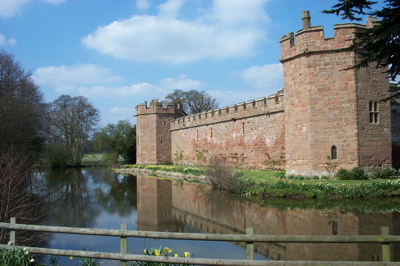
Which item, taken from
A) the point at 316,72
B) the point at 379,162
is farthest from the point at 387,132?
the point at 316,72

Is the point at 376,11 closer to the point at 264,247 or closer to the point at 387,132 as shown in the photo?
the point at 264,247

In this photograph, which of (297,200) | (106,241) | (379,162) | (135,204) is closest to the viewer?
(106,241)

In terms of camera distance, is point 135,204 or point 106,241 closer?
point 106,241

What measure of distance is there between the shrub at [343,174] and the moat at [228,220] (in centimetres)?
243

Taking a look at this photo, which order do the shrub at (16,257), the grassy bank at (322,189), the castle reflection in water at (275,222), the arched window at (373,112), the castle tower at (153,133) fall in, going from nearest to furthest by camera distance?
the shrub at (16,257) → the castle reflection in water at (275,222) → the grassy bank at (322,189) → the arched window at (373,112) → the castle tower at (153,133)

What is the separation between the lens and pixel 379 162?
1469 cm

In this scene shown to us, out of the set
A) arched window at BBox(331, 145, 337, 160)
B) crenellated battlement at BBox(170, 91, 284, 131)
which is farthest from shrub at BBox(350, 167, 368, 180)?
crenellated battlement at BBox(170, 91, 284, 131)

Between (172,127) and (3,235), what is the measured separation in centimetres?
2821

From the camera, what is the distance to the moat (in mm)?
6676

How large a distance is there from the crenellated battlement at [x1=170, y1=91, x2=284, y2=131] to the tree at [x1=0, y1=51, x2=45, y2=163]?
1224 centimetres

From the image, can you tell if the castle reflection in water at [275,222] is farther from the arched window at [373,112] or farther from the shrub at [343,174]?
the arched window at [373,112]

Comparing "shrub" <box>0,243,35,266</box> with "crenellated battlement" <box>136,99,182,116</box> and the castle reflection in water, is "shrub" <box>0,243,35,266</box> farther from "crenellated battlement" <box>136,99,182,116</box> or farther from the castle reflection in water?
"crenellated battlement" <box>136,99,182,116</box>

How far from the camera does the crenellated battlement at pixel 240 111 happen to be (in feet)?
63.3

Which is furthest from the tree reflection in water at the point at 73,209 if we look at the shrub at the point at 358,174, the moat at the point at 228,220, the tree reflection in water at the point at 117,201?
the shrub at the point at 358,174
